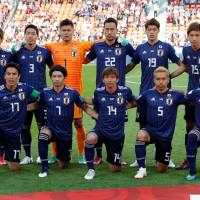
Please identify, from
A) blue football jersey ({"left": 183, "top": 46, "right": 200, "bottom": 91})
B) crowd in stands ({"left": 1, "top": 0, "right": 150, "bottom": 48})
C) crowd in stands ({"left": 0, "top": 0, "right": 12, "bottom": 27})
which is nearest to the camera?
blue football jersey ({"left": 183, "top": 46, "right": 200, "bottom": 91})

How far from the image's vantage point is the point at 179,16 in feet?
117

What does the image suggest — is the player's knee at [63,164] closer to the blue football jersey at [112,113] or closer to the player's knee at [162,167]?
the blue football jersey at [112,113]

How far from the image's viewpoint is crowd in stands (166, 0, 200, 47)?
34156mm

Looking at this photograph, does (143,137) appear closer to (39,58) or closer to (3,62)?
(39,58)

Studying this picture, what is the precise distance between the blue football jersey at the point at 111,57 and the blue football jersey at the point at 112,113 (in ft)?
1.99

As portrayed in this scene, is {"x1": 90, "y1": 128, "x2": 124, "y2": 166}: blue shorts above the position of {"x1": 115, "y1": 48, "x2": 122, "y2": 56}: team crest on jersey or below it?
below

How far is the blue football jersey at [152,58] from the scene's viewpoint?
276 inches

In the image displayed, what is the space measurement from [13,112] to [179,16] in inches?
1198

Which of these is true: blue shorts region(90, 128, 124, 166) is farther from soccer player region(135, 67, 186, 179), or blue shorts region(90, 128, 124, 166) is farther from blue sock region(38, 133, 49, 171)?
blue sock region(38, 133, 49, 171)

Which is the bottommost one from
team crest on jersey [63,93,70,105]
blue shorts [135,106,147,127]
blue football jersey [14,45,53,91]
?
blue shorts [135,106,147,127]

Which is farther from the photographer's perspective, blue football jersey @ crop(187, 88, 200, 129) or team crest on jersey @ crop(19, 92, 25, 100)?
team crest on jersey @ crop(19, 92, 25, 100)

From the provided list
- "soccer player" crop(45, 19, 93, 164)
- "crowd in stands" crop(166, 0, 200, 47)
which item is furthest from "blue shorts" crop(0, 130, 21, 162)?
"crowd in stands" crop(166, 0, 200, 47)

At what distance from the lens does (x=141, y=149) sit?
6246 mm

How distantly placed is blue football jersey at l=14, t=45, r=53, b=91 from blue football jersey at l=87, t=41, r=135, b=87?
0.79 m
